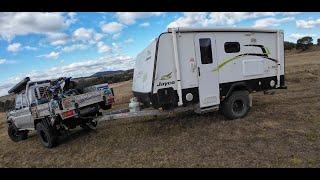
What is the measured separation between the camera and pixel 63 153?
985 centimetres

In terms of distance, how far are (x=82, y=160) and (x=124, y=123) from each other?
3537mm

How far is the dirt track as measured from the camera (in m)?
7.46

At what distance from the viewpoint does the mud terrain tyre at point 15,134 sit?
510 inches

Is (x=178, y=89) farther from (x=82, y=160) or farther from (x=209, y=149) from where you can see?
(x=82, y=160)

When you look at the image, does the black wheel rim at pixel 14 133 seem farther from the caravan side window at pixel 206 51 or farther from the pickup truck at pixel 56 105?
the caravan side window at pixel 206 51

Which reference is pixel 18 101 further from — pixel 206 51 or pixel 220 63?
pixel 220 63

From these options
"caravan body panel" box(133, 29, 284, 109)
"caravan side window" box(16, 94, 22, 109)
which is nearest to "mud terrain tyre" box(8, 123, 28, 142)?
"caravan side window" box(16, 94, 22, 109)

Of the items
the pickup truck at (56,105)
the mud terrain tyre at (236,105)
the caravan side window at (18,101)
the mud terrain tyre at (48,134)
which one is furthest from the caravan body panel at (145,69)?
the caravan side window at (18,101)

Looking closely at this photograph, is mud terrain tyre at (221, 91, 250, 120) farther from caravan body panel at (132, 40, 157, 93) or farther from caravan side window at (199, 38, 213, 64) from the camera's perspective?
caravan body panel at (132, 40, 157, 93)

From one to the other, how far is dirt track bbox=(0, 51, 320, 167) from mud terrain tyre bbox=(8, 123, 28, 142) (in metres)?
0.27

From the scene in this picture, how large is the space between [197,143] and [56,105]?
4017 millimetres

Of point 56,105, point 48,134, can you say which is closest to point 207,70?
point 56,105
